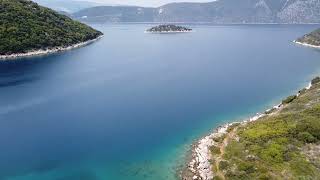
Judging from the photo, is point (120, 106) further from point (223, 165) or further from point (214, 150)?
point (223, 165)

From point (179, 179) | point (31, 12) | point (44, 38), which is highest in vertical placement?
point (31, 12)

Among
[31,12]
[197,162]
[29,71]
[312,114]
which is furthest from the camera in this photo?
[31,12]

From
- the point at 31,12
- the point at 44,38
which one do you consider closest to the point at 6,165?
the point at 44,38

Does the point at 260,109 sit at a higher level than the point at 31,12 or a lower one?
lower

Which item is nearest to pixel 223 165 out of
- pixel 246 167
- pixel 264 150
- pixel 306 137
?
pixel 246 167

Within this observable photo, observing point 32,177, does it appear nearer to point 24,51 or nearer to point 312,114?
point 312,114

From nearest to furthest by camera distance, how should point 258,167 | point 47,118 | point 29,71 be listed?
1. point 258,167
2. point 47,118
3. point 29,71

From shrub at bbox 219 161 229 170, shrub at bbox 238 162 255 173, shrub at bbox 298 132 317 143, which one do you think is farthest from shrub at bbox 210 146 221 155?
shrub at bbox 298 132 317 143

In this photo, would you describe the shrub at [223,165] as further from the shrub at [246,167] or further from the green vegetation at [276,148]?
the shrub at [246,167]
